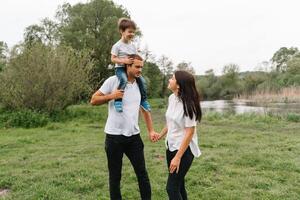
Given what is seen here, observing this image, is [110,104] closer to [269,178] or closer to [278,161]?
[269,178]

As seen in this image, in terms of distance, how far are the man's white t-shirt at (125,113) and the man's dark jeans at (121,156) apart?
0.21ft

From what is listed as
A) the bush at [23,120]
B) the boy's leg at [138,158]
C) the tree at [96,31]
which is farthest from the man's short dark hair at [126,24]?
the tree at [96,31]

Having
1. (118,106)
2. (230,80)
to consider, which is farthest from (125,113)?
(230,80)

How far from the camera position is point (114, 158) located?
3734 mm

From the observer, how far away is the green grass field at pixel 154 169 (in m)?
5.12

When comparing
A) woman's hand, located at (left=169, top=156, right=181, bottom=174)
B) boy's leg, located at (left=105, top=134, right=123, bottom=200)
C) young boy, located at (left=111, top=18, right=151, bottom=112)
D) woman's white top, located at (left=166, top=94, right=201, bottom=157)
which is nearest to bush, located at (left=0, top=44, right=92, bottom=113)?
young boy, located at (left=111, top=18, right=151, bottom=112)

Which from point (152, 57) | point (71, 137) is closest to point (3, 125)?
point (71, 137)

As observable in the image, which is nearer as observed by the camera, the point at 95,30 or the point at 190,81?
the point at 190,81

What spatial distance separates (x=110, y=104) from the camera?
12.2ft

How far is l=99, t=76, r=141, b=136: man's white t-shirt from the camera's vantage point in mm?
3648

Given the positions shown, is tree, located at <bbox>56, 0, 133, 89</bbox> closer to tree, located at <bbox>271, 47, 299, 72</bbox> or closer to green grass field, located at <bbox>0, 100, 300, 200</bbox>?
green grass field, located at <bbox>0, 100, 300, 200</bbox>

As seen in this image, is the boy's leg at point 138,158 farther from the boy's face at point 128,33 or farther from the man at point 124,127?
the boy's face at point 128,33

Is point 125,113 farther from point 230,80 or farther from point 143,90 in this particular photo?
point 230,80

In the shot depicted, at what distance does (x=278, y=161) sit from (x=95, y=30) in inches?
1038
